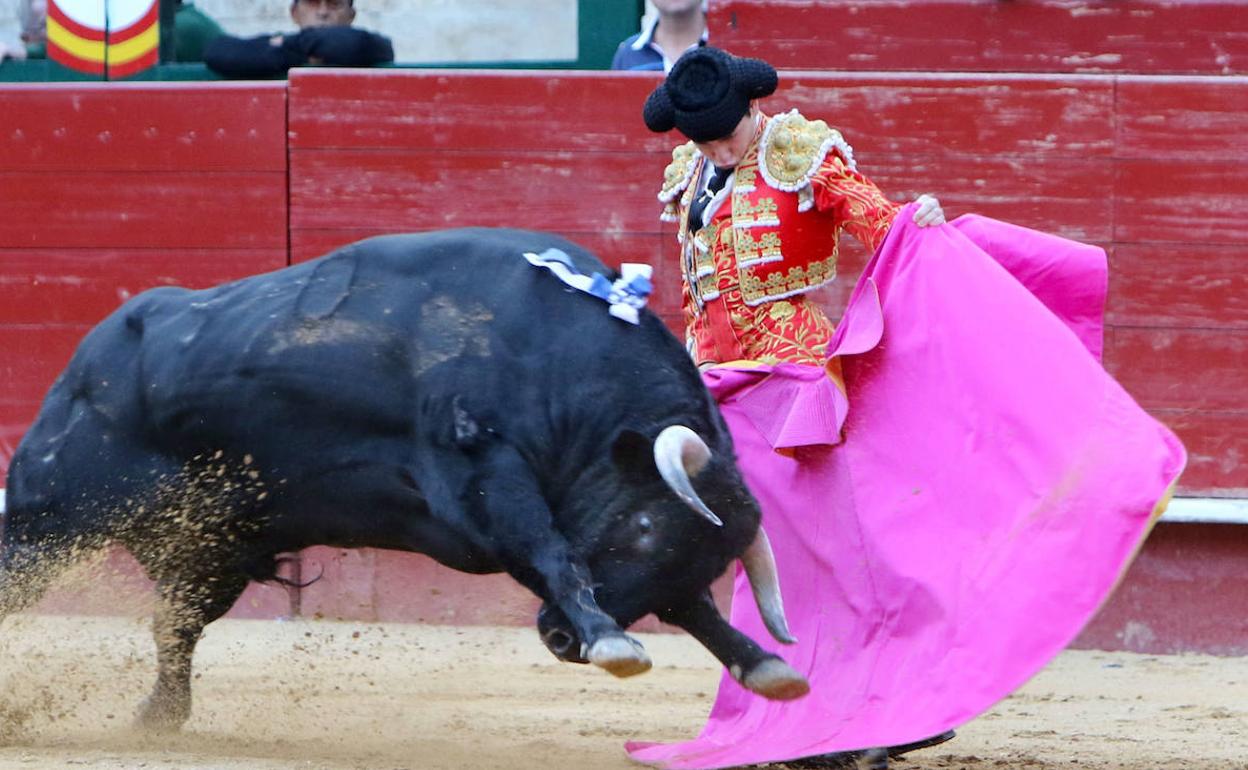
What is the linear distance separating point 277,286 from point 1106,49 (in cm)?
252

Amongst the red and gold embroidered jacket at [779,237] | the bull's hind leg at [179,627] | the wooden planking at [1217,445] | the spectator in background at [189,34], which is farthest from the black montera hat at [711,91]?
the spectator in background at [189,34]

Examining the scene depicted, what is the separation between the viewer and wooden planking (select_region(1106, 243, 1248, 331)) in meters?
5.05

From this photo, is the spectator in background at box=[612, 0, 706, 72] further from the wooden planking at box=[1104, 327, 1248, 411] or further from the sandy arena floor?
the sandy arena floor

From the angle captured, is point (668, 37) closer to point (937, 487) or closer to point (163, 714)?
point (937, 487)

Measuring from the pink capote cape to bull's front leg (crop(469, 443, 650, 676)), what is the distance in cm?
49

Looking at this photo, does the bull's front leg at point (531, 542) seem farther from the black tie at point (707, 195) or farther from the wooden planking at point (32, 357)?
the wooden planking at point (32, 357)

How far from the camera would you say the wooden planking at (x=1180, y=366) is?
199 inches

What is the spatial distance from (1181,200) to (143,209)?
9.00ft

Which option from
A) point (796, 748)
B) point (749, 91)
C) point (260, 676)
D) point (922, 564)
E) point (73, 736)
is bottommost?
point (260, 676)

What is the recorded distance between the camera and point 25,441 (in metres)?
4.02

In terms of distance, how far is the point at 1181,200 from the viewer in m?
5.06

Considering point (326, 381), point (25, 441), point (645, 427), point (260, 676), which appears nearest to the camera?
point (645, 427)

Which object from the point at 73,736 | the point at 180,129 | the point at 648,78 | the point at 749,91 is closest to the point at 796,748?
the point at 749,91

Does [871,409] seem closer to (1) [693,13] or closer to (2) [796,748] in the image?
(2) [796,748]
